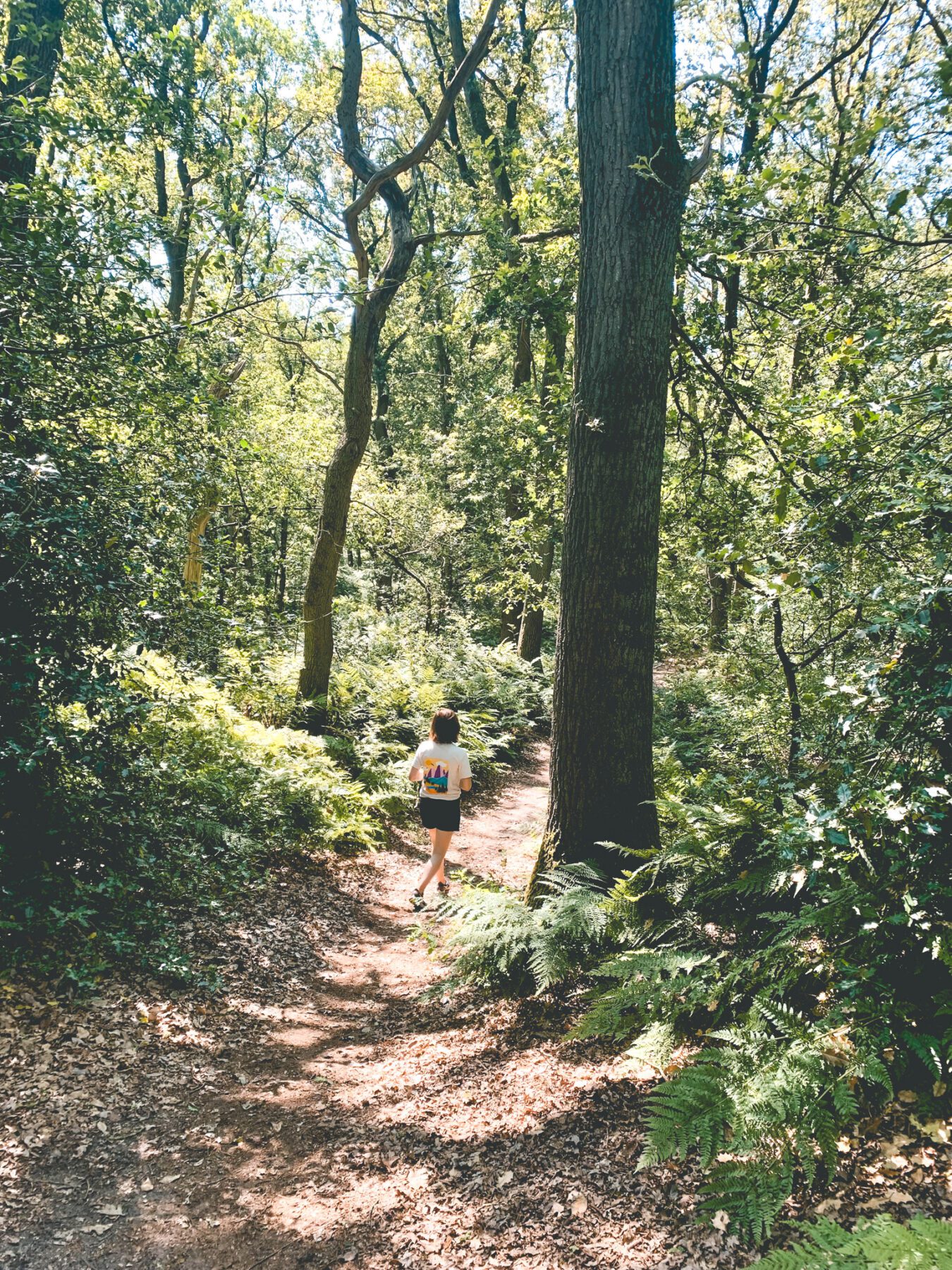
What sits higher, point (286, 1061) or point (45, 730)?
point (45, 730)

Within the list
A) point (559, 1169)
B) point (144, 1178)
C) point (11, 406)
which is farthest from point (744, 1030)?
point (11, 406)

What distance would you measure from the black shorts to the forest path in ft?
5.95

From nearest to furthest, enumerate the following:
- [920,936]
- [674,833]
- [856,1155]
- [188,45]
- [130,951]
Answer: [856,1155] → [920,936] → [130,951] → [674,833] → [188,45]

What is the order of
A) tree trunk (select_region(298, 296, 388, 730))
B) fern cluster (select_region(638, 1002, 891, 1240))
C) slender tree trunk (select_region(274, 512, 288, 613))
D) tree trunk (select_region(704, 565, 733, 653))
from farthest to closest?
slender tree trunk (select_region(274, 512, 288, 613))
tree trunk (select_region(704, 565, 733, 653))
tree trunk (select_region(298, 296, 388, 730))
fern cluster (select_region(638, 1002, 891, 1240))

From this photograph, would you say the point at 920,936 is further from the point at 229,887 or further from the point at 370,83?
the point at 370,83

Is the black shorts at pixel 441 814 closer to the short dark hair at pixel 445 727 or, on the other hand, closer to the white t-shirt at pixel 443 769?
the white t-shirt at pixel 443 769

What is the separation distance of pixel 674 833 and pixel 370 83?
2208 centimetres

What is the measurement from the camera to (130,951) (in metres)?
4.97

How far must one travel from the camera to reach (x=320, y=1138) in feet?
12.4

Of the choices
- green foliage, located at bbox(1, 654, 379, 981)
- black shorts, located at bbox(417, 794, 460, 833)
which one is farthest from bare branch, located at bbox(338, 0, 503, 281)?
black shorts, located at bbox(417, 794, 460, 833)

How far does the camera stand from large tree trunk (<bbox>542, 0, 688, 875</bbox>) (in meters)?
4.51

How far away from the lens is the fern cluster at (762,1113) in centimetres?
245

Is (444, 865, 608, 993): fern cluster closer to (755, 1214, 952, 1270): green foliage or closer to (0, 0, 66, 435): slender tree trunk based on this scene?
(755, 1214, 952, 1270): green foliage

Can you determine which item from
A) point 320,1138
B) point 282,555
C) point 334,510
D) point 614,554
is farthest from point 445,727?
point 282,555
